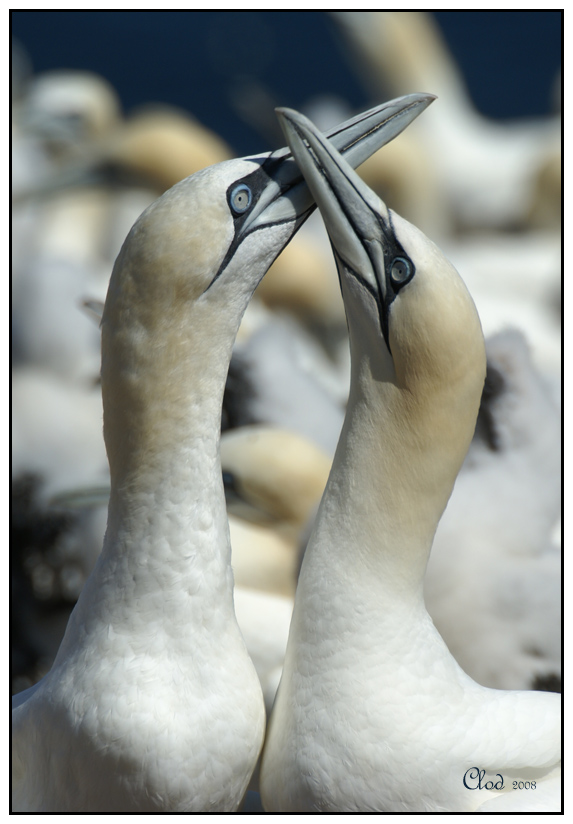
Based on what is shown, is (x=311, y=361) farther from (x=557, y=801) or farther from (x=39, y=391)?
(x=557, y=801)

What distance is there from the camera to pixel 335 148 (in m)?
1.20

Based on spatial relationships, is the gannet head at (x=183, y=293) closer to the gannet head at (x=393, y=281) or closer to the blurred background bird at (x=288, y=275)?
the gannet head at (x=393, y=281)

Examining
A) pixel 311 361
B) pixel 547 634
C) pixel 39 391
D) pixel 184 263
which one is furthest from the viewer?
pixel 311 361

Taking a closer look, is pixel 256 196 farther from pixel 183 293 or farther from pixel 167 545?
pixel 167 545

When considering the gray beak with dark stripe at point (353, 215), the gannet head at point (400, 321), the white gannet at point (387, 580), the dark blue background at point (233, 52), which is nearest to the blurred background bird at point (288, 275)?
the dark blue background at point (233, 52)

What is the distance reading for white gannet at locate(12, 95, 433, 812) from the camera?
1077mm

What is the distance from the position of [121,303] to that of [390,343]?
0.33 meters

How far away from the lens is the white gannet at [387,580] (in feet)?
3.79

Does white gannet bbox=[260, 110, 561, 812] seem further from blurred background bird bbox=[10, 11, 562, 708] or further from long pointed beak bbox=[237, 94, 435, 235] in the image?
blurred background bird bbox=[10, 11, 562, 708]

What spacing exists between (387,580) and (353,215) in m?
0.46

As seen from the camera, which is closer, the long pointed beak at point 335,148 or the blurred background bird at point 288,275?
the long pointed beak at point 335,148

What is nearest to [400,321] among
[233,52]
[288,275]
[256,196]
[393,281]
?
[393,281]

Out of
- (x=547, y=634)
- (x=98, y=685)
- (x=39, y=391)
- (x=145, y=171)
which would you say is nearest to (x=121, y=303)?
(x=98, y=685)

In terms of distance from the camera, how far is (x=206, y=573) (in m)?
1.13
